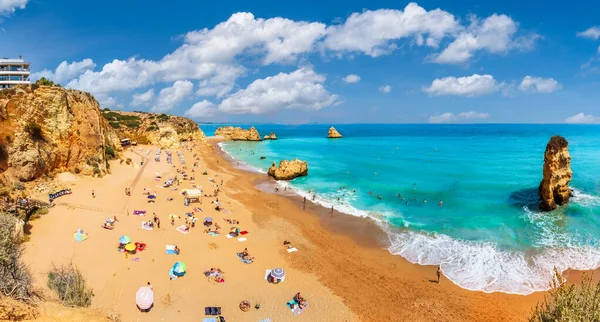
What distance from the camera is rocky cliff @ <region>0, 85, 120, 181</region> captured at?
27.2m

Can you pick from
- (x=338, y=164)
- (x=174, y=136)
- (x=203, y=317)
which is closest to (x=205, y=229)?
(x=203, y=317)

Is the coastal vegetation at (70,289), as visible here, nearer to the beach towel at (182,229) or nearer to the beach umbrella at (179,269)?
the beach umbrella at (179,269)

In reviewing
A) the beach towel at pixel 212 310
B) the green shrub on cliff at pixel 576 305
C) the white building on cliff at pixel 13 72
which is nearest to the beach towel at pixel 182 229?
the beach towel at pixel 212 310

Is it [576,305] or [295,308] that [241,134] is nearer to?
[295,308]

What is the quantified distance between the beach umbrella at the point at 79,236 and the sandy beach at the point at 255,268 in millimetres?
327

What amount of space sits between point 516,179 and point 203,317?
162 ft

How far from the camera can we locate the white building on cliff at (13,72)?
145 feet

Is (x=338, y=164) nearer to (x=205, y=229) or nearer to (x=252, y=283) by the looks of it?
(x=205, y=229)

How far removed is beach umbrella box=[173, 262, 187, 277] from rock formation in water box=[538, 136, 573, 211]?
118ft

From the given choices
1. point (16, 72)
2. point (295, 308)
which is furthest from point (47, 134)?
point (295, 308)

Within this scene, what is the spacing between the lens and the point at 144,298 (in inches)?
619

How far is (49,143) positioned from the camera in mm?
30938

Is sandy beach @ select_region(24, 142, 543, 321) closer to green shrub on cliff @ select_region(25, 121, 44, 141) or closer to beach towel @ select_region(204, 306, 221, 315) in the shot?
beach towel @ select_region(204, 306, 221, 315)

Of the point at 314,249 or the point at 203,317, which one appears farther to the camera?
the point at 314,249
